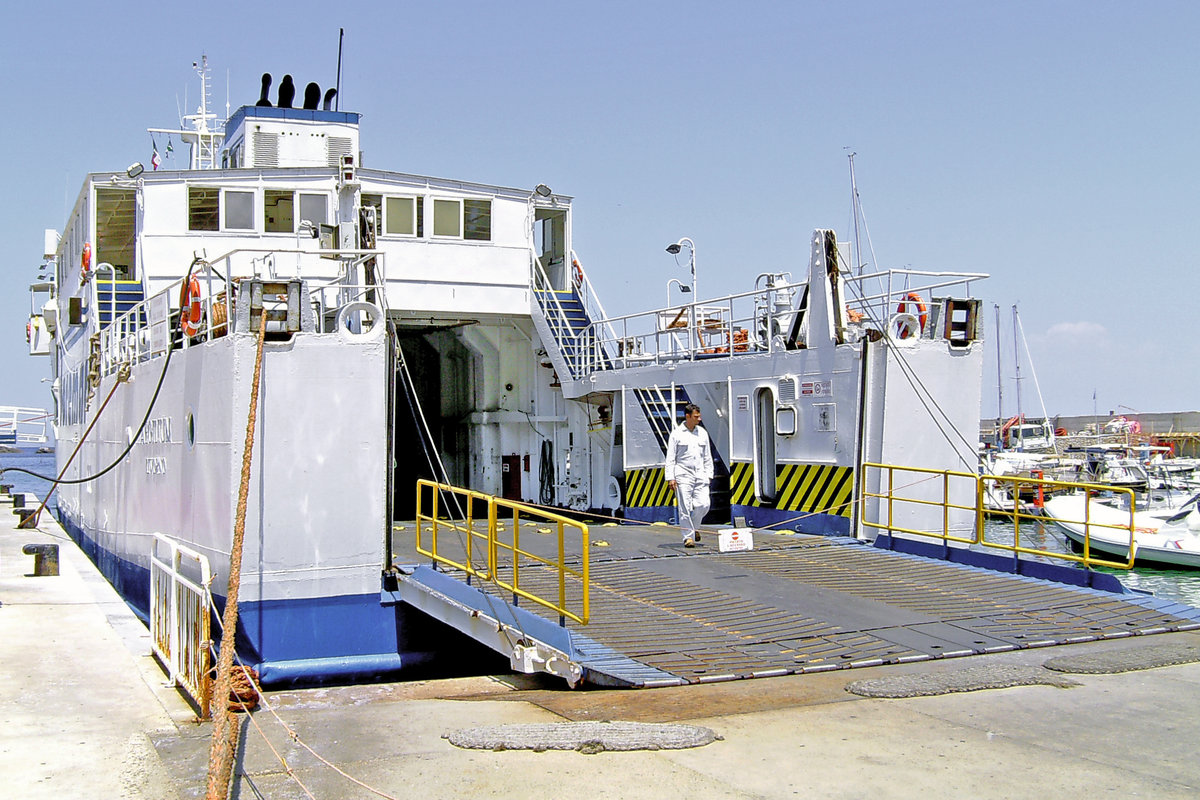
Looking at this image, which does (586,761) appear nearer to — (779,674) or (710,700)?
(710,700)

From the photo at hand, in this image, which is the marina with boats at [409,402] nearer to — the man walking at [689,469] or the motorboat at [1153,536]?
the man walking at [689,469]

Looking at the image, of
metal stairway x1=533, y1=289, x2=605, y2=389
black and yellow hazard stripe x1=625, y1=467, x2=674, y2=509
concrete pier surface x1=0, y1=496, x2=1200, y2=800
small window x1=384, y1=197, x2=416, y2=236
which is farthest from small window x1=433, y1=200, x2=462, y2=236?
concrete pier surface x1=0, y1=496, x2=1200, y2=800

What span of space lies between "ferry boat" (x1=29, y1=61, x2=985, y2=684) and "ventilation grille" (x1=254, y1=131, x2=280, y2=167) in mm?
34

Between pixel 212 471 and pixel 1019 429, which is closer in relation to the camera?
pixel 212 471

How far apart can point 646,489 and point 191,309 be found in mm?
7754

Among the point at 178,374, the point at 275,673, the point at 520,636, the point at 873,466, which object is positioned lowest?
the point at 275,673

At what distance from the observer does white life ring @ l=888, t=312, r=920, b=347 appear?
41.1ft

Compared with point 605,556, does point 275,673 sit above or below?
below

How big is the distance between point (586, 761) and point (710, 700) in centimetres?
143

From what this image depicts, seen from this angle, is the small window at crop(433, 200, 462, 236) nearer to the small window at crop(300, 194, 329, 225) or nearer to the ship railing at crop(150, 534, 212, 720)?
the small window at crop(300, 194, 329, 225)

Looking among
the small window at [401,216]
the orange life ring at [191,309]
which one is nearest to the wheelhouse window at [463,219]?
the small window at [401,216]

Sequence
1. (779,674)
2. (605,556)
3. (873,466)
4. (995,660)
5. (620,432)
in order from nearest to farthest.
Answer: (779,674)
(995,660)
(605,556)
(873,466)
(620,432)

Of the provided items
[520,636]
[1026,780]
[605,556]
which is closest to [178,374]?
[605,556]

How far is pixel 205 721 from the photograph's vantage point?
695cm
